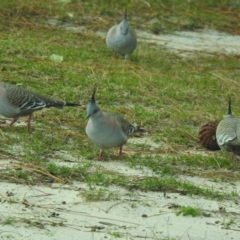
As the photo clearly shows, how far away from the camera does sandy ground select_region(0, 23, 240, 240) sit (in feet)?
18.9

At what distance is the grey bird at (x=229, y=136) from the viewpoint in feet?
25.1

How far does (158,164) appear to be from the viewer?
7.39m

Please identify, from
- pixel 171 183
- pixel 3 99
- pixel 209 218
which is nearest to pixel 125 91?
pixel 3 99

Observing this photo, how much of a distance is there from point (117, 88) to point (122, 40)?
165cm

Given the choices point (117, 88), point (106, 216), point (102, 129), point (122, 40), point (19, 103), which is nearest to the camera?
point (106, 216)

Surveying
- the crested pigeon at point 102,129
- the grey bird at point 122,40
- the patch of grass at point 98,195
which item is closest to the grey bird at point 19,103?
the crested pigeon at point 102,129

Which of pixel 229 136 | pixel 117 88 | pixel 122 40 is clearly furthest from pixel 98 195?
pixel 122 40

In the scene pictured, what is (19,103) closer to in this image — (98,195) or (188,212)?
(98,195)

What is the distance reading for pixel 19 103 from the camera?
25.7 ft

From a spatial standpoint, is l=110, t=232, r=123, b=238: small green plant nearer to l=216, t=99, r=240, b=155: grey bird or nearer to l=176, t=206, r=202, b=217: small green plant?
l=176, t=206, r=202, b=217: small green plant

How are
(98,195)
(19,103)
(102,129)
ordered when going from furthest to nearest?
(19,103), (102,129), (98,195)

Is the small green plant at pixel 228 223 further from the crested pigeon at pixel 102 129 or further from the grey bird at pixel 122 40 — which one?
the grey bird at pixel 122 40

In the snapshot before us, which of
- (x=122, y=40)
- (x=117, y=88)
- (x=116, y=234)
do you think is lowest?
(x=117, y=88)

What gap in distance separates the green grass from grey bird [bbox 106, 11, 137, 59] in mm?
168
